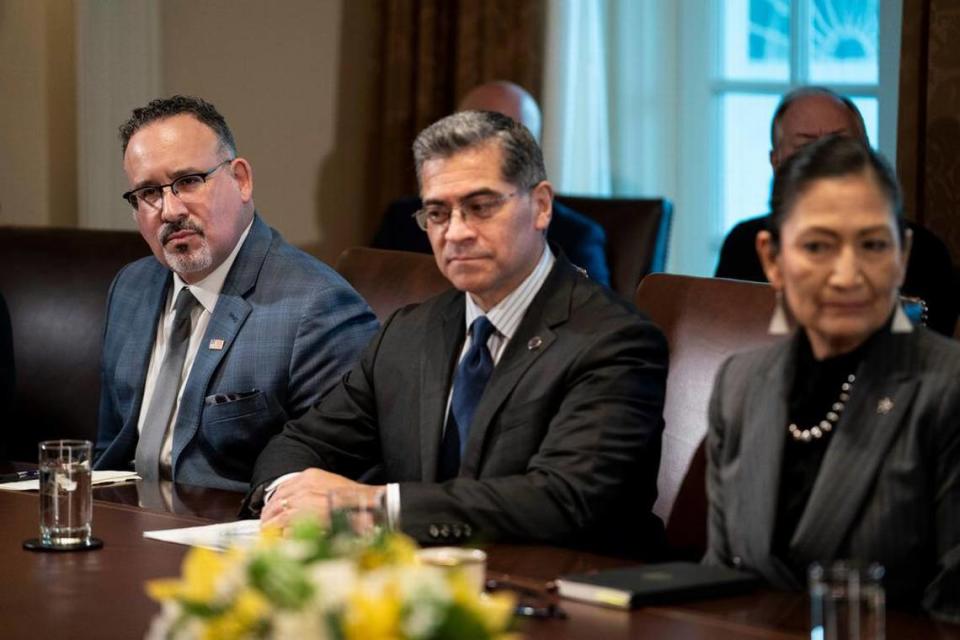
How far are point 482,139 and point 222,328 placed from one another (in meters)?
0.85

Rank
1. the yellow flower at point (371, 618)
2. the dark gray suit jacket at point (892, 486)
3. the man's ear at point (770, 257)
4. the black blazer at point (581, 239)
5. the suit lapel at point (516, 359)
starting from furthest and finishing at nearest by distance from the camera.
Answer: the black blazer at point (581, 239) → the suit lapel at point (516, 359) → the man's ear at point (770, 257) → the dark gray suit jacket at point (892, 486) → the yellow flower at point (371, 618)

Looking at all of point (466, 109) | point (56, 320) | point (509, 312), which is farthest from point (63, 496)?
point (466, 109)

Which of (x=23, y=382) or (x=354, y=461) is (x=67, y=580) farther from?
(x=23, y=382)

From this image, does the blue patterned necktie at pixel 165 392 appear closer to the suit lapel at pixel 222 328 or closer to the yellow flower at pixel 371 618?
the suit lapel at pixel 222 328

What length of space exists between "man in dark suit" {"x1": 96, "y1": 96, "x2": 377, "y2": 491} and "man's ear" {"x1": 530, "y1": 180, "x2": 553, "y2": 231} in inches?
25.7

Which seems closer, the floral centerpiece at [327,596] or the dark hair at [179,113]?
the floral centerpiece at [327,596]

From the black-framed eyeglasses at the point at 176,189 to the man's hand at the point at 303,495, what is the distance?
97cm

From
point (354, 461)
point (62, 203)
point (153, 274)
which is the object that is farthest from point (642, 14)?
point (354, 461)

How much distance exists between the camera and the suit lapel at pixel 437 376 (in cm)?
289

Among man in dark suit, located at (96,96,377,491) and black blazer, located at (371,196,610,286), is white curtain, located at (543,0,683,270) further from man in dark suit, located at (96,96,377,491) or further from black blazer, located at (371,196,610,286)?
man in dark suit, located at (96,96,377,491)

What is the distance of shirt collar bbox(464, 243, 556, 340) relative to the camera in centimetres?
290

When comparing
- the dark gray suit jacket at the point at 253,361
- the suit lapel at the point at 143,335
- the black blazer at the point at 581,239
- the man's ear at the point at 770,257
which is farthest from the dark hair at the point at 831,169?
the black blazer at the point at 581,239

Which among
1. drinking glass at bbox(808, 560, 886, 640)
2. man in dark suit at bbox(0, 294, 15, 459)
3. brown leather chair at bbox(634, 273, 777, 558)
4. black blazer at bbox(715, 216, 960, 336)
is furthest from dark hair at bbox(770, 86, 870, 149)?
drinking glass at bbox(808, 560, 886, 640)

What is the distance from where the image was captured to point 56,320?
4.38 meters
